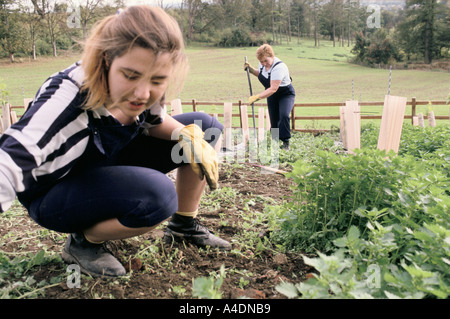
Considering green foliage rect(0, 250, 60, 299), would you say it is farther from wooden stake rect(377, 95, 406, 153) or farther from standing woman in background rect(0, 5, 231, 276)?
wooden stake rect(377, 95, 406, 153)

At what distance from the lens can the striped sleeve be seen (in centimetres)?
133

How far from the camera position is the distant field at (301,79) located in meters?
18.9

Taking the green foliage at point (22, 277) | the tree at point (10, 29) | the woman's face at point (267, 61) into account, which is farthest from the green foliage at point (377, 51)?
the green foliage at point (22, 277)

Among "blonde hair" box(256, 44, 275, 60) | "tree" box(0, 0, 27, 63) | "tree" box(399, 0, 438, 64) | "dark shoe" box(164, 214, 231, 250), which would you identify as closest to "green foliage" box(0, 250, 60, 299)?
"dark shoe" box(164, 214, 231, 250)

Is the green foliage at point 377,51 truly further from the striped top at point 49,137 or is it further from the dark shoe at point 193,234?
the striped top at point 49,137

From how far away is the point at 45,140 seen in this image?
1.42 m

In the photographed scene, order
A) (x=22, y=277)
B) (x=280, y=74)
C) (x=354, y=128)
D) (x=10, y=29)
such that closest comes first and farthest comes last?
(x=22, y=277), (x=354, y=128), (x=280, y=74), (x=10, y=29)

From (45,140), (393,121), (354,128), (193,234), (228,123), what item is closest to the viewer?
(45,140)

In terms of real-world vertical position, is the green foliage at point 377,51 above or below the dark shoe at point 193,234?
above

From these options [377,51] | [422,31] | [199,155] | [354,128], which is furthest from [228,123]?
[422,31]

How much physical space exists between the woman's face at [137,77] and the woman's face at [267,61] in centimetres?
512

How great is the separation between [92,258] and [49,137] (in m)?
0.71

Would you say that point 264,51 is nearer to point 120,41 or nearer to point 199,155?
point 199,155
